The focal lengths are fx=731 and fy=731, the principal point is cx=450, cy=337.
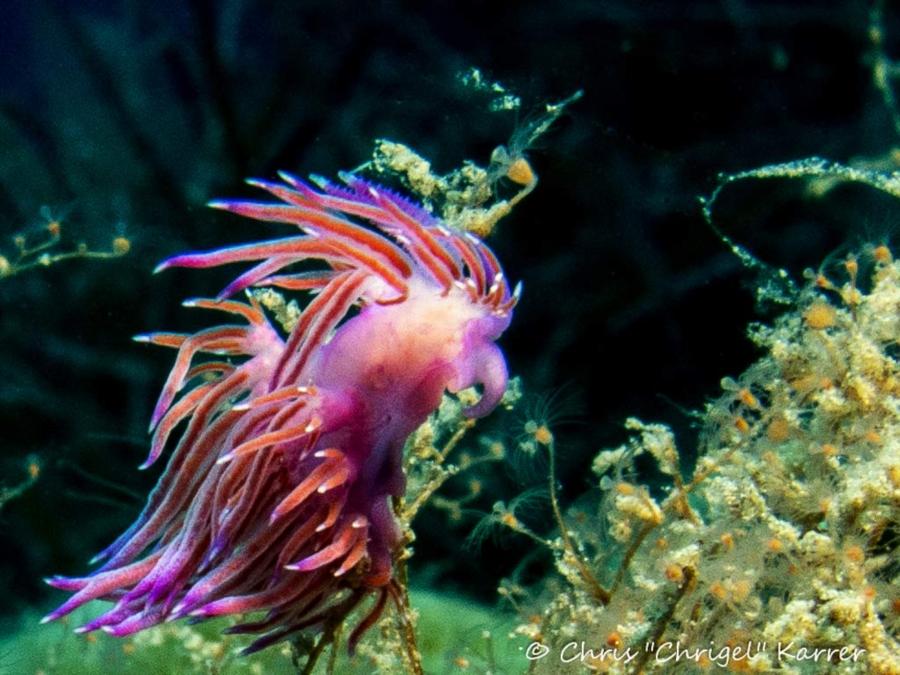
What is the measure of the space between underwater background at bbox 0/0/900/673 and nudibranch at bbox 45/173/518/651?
1.80 m

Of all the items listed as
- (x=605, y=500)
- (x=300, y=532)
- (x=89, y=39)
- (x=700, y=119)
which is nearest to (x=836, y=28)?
(x=700, y=119)

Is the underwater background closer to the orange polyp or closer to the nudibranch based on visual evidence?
the orange polyp

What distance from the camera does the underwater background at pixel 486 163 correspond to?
3.98 meters

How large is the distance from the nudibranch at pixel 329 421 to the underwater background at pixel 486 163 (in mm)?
1805

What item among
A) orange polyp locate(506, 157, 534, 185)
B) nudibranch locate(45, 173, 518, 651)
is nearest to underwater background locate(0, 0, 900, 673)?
orange polyp locate(506, 157, 534, 185)

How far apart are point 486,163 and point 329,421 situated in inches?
97.3

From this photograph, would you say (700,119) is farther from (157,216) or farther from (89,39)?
(89,39)

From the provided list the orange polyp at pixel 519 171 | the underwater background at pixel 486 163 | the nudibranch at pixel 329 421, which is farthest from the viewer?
the underwater background at pixel 486 163

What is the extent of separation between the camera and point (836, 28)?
411cm

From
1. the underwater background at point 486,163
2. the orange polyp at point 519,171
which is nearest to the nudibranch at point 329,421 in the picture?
the orange polyp at point 519,171

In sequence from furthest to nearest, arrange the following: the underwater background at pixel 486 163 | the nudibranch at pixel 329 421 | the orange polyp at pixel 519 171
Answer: the underwater background at pixel 486 163
the orange polyp at pixel 519 171
the nudibranch at pixel 329 421

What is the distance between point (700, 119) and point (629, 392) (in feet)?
5.34

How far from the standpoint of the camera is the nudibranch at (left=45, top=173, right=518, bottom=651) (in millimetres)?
1746

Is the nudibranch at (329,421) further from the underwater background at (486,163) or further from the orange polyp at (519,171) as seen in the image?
the underwater background at (486,163)
